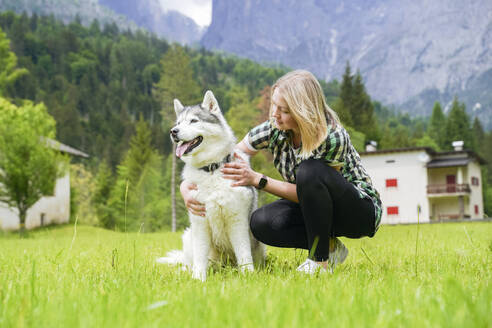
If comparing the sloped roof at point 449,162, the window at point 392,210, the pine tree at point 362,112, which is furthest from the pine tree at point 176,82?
the pine tree at point 362,112

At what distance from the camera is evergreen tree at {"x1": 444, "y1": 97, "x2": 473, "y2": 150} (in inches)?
2242

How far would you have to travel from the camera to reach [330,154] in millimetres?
3162

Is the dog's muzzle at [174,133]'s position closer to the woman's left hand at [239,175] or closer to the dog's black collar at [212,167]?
the dog's black collar at [212,167]

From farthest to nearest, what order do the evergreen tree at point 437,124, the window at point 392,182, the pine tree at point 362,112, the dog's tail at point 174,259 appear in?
1. the evergreen tree at point 437,124
2. the pine tree at point 362,112
3. the window at point 392,182
4. the dog's tail at point 174,259

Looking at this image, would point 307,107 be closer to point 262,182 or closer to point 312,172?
point 312,172

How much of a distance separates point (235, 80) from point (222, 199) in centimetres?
10563

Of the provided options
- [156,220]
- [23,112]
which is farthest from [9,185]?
[156,220]

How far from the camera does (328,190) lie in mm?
3156

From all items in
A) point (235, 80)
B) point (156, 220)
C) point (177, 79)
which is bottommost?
point (156, 220)

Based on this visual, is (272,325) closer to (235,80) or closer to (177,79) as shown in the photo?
(177,79)

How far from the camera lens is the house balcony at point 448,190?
3475 centimetres

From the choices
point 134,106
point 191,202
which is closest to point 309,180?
point 191,202

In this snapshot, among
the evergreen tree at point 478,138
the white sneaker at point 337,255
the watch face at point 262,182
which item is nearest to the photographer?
the white sneaker at point 337,255

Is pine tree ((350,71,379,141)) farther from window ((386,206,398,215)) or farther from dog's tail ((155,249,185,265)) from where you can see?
dog's tail ((155,249,185,265))
